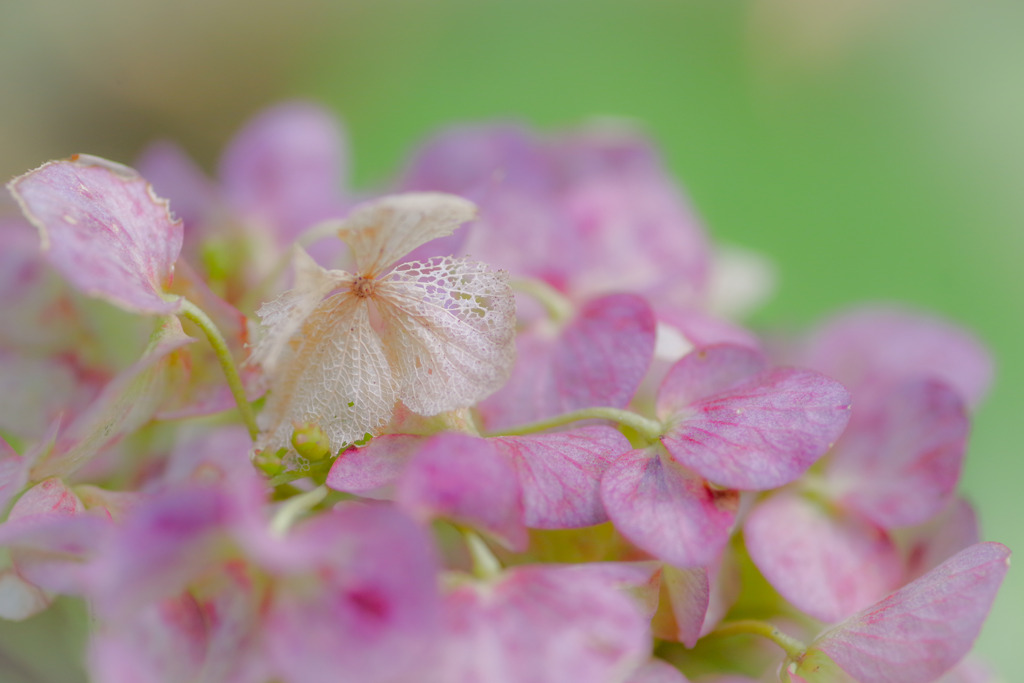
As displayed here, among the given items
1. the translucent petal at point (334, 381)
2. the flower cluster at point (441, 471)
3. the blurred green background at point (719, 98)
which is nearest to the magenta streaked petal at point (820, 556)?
the flower cluster at point (441, 471)

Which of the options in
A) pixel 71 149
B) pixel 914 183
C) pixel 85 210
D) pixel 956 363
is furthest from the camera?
pixel 71 149

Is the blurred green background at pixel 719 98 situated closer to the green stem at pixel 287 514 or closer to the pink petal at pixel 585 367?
the pink petal at pixel 585 367

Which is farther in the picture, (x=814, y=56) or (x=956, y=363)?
(x=814, y=56)

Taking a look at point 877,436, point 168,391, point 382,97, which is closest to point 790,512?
point 877,436

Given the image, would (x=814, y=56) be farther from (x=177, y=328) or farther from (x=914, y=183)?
(x=177, y=328)

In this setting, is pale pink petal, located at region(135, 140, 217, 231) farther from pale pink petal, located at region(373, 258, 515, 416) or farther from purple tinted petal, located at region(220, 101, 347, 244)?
pale pink petal, located at region(373, 258, 515, 416)

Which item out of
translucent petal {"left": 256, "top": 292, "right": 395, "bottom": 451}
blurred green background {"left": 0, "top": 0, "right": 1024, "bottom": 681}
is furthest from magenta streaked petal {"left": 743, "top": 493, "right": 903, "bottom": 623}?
blurred green background {"left": 0, "top": 0, "right": 1024, "bottom": 681}
